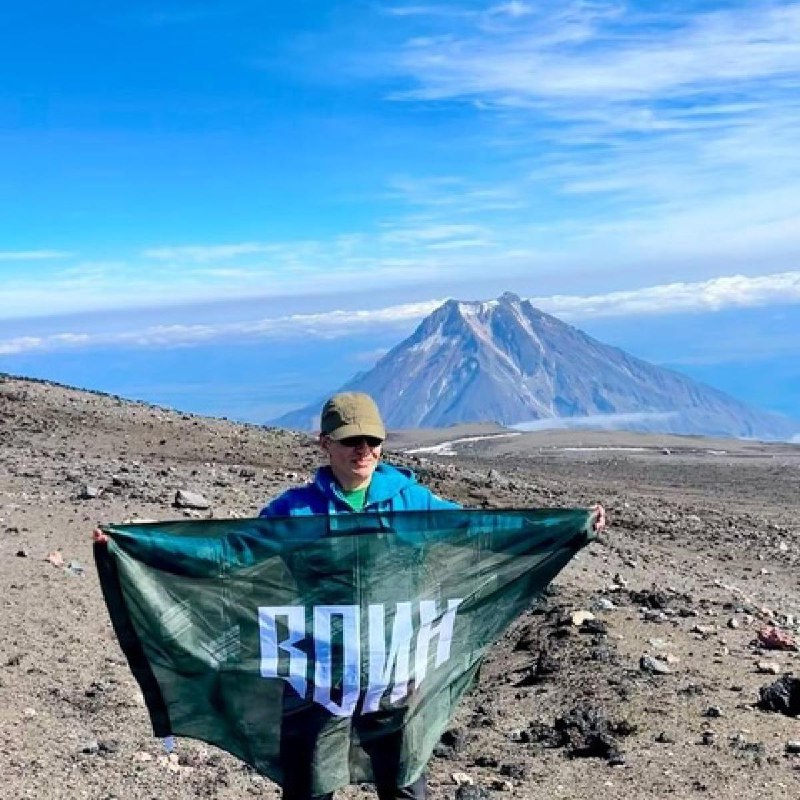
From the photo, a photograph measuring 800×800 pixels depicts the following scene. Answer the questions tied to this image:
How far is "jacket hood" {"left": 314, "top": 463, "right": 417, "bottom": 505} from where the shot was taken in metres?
5.32

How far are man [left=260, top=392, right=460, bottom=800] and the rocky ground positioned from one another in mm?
1736

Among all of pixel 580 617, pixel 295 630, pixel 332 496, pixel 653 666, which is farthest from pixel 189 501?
pixel 332 496

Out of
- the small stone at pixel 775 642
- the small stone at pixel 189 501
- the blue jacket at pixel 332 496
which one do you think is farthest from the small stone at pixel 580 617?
the small stone at pixel 189 501

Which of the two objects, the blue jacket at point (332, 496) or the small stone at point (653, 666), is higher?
the blue jacket at point (332, 496)

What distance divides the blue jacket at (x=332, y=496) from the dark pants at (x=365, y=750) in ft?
3.48

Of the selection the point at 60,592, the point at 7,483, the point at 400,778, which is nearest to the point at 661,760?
the point at 400,778

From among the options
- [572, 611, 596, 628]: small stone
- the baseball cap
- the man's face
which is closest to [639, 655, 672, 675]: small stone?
[572, 611, 596, 628]: small stone

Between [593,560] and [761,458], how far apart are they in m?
40.1

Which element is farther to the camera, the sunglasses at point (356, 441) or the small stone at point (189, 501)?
the small stone at point (189, 501)

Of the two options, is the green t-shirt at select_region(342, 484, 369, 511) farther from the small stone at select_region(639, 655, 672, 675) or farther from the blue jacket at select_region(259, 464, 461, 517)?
the small stone at select_region(639, 655, 672, 675)

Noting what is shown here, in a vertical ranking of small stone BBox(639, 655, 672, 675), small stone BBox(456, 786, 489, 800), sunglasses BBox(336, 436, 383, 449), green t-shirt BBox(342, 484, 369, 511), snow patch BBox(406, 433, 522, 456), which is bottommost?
snow patch BBox(406, 433, 522, 456)

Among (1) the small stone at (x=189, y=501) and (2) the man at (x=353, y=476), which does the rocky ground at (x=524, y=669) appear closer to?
(1) the small stone at (x=189, y=501)

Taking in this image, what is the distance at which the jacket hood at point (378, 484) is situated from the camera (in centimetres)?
532

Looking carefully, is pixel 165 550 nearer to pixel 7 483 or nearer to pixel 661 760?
pixel 661 760
